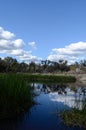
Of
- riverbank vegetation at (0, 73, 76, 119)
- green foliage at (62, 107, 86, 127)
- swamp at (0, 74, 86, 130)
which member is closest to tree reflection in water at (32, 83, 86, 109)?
swamp at (0, 74, 86, 130)

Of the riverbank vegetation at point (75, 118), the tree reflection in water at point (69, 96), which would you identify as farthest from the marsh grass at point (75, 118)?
the tree reflection in water at point (69, 96)

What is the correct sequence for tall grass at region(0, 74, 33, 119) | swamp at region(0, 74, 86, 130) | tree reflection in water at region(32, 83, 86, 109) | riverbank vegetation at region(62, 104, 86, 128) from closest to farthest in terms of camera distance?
1. swamp at region(0, 74, 86, 130)
2. riverbank vegetation at region(62, 104, 86, 128)
3. tall grass at region(0, 74, 33, 119)
4. tree reflection in water at region(32, 83, 86, 109)

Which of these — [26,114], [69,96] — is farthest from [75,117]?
[69,96]

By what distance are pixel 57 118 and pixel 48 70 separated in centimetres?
7739

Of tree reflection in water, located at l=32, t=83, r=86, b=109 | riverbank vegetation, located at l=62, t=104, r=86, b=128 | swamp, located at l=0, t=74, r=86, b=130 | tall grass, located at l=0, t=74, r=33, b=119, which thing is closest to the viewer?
swamp, located at l=0, t=74, r=86, b=130

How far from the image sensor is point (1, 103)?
1048cm

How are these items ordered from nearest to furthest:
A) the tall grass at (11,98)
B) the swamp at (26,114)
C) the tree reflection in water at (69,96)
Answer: the swamp at (26,114), the tall grass at (11,98), the tree reflection in water at (69,96)

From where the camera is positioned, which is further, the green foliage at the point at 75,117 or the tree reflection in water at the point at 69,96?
the tree reflection in water at the point at 69,96

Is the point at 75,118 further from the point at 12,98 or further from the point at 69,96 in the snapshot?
the point at 69,96

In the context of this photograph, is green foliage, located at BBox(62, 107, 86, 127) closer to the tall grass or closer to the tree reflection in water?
the tree reflection in water

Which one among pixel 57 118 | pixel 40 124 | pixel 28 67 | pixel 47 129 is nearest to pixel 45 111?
pixel 57 118

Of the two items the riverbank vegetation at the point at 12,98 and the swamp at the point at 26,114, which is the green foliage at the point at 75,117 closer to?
the swamp at the point at 26,114

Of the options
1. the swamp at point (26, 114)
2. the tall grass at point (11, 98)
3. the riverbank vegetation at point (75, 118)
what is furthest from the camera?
the tall grass at point (11, 98)

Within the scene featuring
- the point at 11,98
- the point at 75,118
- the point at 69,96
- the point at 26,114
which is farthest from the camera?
the point at 69,96
